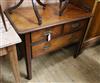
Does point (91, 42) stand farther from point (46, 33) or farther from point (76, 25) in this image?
point (46, 33)

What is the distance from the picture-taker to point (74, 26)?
4.63 ft

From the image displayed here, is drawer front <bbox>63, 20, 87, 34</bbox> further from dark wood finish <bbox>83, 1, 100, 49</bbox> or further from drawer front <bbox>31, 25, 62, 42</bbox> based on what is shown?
dark wood finish <bbox>83, 1, 100, 49</bbox>

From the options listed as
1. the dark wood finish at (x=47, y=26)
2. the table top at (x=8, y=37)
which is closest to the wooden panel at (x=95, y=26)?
the dark wood finish at (x=47, y=26)

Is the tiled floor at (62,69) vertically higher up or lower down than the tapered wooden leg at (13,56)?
lower down

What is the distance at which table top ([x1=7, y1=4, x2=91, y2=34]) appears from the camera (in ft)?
3.68

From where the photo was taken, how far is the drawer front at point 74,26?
1.36 m

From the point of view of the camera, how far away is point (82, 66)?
5.73ft

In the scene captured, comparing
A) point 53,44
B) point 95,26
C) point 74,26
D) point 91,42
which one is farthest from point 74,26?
point 91,42

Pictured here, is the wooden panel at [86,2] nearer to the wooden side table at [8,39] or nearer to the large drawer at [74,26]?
the large drawer at [74,26]

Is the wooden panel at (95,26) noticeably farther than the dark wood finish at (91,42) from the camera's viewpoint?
No

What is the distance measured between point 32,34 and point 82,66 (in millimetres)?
919

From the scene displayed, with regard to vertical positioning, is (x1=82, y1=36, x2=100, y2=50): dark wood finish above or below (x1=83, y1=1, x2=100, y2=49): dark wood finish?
below

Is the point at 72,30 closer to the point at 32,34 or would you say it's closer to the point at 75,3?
the point at 75,3

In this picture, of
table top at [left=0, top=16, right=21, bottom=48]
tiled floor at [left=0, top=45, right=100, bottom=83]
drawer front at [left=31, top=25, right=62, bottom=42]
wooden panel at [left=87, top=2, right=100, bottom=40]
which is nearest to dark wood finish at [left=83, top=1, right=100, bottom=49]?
wooden panel at [left=87, top=2, right=100, bottom=40]
